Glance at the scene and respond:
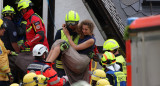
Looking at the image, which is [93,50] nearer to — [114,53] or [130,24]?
[114,53]

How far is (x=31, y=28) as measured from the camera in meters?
8.63

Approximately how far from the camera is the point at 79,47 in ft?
26.6

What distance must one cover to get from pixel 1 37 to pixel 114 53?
241cm

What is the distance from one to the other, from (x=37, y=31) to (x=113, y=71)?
5.39ft

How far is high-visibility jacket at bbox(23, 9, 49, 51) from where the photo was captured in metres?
8.50

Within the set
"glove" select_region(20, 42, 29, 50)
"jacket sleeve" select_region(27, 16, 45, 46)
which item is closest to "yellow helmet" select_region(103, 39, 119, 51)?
"jacket sleeve" select_region(27, 16, 45, 46)

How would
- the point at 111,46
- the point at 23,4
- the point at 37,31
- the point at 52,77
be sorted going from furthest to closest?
the point at 111,46 < the point at 23,4 < the point at 37,31 < the point at 52,77

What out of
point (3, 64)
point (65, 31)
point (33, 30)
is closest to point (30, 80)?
point (3, 64)

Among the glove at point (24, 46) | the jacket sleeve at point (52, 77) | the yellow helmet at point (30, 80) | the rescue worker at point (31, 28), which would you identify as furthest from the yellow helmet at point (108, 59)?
the yellow helmet at point (30, 80)

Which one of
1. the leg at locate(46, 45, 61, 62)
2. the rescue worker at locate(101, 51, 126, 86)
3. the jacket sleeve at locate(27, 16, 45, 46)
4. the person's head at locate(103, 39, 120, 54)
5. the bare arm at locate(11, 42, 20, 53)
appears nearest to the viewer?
the leg at locate(46, 45, 61, 62)

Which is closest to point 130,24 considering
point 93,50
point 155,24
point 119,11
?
point 155,24

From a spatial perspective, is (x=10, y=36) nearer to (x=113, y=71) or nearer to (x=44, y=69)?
(x=113, y=71)

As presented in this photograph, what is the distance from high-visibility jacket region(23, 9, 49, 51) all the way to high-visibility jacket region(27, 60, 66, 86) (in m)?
1.59

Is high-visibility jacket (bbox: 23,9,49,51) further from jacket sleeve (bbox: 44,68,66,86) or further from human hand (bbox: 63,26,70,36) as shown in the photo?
jacket sleeve (bbox: 44,68,66,86)
